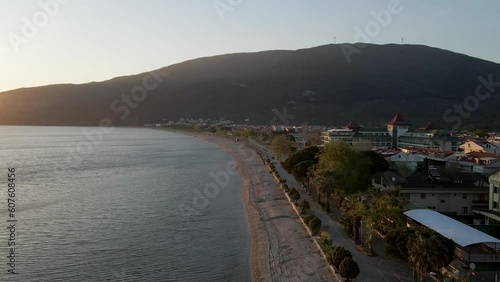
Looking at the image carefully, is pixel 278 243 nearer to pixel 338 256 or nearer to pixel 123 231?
pixel 338 256

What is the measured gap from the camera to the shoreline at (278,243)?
16158 mm

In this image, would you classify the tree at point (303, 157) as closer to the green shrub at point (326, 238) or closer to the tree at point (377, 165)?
the tree at point (377, 165)

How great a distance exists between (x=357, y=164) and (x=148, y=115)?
17928 centimetres

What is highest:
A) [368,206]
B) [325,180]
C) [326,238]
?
[325,180]

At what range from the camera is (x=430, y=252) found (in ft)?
40.9

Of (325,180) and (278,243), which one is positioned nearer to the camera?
(278,243)

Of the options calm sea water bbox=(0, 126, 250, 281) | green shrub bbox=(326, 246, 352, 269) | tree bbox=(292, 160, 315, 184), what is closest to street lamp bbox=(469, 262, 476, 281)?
green shrub bbox=(326, 246, 352, 269)

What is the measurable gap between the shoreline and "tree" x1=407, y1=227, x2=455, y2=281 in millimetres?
3260

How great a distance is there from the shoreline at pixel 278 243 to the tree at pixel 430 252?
3260mm

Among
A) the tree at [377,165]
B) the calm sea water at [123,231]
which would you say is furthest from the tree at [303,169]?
the calm sea water at [123,231]

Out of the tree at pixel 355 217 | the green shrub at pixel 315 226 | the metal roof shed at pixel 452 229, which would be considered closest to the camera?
the metal roof shed at pixel 452 229

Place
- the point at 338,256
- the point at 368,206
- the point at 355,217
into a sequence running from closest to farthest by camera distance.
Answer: the point at 338,256 < the point at 355,217 < the point at 368,206

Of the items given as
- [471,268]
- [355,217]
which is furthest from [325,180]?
[471,268]

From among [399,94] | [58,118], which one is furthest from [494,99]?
[58,118]
